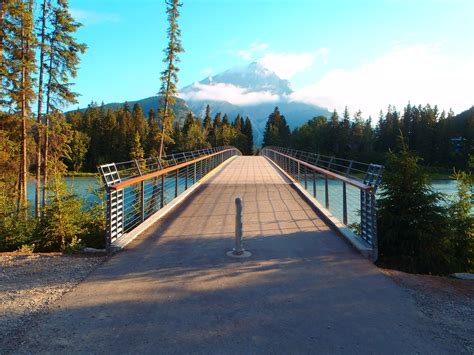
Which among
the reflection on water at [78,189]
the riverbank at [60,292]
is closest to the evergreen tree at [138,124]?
the reflection on water at [78,189]

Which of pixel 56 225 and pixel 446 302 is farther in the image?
pixel 56 225

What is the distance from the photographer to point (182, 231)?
25.2 ft

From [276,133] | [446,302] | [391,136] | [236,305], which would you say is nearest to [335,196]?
[446,302]

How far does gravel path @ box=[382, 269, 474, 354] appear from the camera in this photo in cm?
356

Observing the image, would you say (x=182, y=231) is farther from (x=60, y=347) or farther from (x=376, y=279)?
(x=60, y=347)

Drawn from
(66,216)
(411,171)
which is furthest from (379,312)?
(66,216)

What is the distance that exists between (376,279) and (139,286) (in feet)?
9.72

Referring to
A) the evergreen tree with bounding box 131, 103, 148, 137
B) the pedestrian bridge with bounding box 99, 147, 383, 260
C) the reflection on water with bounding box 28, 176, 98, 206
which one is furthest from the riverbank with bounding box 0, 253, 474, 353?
the evergreen tree with bounding box 131, 103, 148, 137

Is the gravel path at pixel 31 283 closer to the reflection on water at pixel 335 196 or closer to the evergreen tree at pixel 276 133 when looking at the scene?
the reflection on water at pixel 335 196

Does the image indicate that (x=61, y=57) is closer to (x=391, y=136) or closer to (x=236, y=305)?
(x=236, y=305)

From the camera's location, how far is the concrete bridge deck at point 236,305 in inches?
130

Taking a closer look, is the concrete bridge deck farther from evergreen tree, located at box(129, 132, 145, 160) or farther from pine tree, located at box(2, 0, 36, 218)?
evergreen tree, located at box(129, 132, 145, 160)

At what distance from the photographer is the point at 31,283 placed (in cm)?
481

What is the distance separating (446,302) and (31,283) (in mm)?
4871
